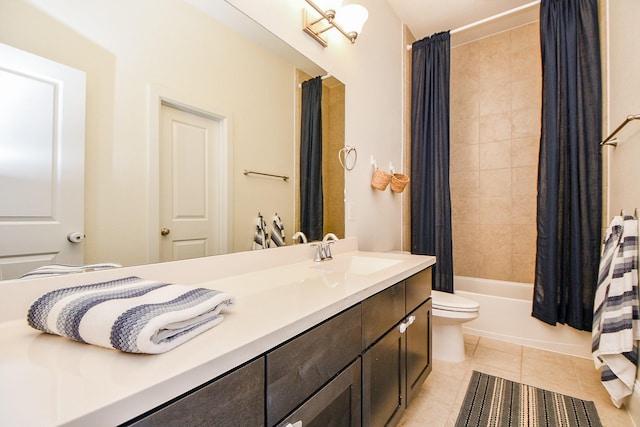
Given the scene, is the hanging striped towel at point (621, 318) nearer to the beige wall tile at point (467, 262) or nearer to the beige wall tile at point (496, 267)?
the beige wall tile at point (496, 267)

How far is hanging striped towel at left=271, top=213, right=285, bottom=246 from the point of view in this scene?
1354 millimetres

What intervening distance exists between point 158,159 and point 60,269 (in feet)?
1.27

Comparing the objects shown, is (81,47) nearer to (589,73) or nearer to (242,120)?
(242,120)

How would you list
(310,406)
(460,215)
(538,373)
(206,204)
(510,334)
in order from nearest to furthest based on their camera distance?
(310,406) < (206,204) < (538,373) < (510,334) < (460,215)

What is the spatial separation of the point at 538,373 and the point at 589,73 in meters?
2.03

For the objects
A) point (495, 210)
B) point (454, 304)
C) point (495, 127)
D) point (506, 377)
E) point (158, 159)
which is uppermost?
point (495, 127)

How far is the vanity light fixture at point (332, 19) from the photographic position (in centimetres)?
152

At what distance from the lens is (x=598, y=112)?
6.59 ft

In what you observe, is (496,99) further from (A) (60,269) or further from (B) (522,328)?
(A) (60,269)

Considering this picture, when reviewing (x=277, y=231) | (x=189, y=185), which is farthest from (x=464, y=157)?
(x=189, y=185)

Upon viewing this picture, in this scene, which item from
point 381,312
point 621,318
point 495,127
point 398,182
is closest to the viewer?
point 381,312

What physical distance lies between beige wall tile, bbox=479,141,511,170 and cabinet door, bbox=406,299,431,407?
6.22ft

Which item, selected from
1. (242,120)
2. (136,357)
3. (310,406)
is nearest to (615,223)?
(310,406)

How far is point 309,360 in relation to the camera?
724 millimetres
